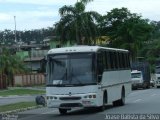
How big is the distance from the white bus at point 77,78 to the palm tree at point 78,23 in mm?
32324

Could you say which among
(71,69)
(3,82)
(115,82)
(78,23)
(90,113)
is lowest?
(3,82)

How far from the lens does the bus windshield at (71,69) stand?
24.4 metres

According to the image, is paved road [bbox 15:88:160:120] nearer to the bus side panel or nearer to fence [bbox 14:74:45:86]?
the bus side panel

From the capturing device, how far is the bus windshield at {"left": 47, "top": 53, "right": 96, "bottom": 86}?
24.4 m

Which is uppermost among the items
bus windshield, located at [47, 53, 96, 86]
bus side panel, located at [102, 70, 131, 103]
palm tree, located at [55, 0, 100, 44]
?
palm tree, located at [55, 0, 100, 44]

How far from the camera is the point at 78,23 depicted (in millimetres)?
59188

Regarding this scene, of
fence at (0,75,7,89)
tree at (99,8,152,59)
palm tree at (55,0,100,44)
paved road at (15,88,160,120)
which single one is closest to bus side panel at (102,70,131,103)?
paved road at (15,88,160,120)

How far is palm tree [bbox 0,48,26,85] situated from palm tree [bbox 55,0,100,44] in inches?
770

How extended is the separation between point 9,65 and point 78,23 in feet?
78.2

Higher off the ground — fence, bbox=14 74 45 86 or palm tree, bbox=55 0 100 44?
palm tree, bbox=55 0 100 44

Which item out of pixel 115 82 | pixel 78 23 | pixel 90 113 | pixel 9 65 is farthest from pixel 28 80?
pixel 90 113

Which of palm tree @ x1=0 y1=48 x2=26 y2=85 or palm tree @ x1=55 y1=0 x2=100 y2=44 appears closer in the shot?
palm tree @ x1=55 y1=0 x2=100 y2=44

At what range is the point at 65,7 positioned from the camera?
5947cm

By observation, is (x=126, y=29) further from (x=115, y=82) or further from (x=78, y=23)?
(x=115, y=82)
